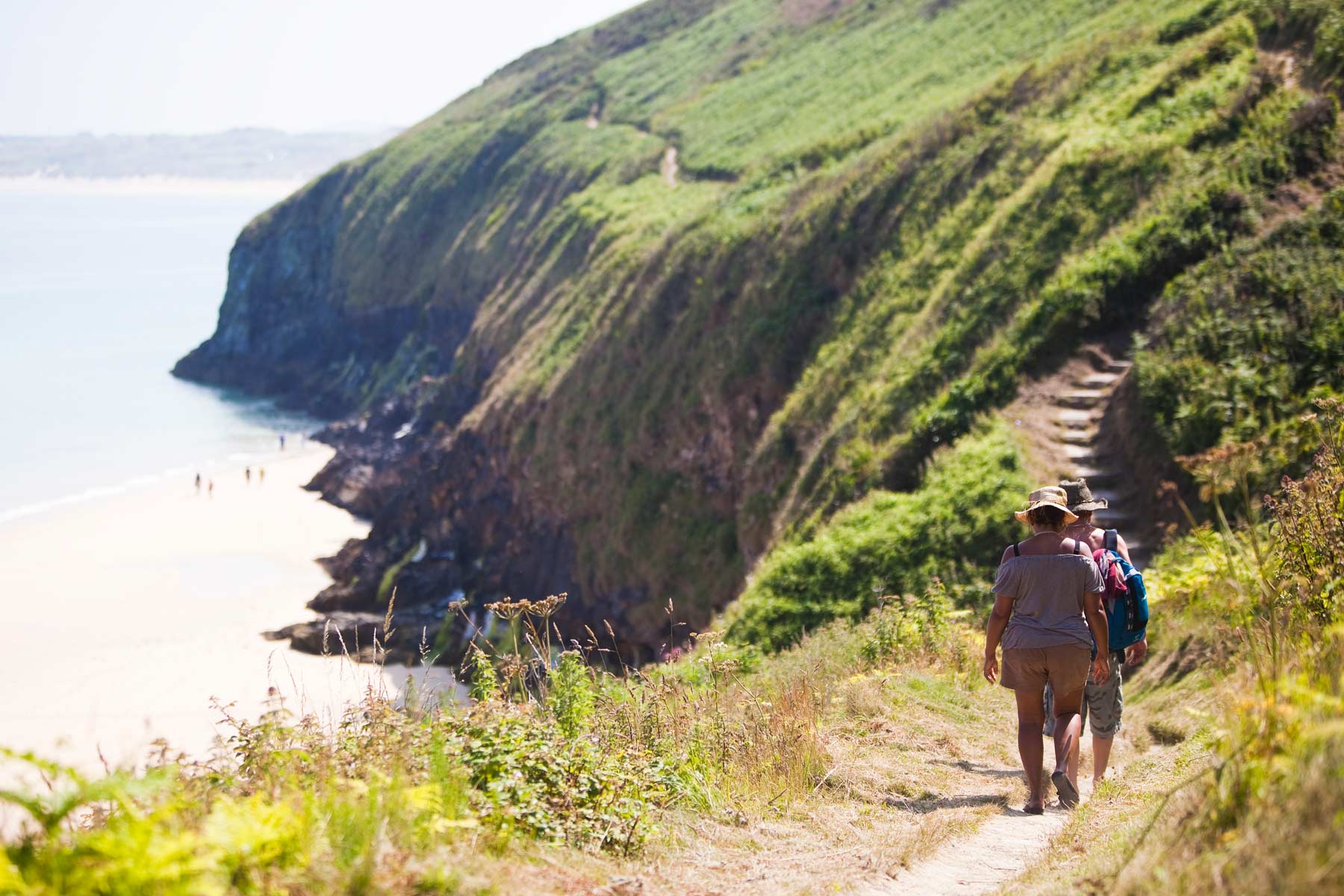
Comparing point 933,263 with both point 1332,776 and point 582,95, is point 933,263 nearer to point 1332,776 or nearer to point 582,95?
point 1332,776

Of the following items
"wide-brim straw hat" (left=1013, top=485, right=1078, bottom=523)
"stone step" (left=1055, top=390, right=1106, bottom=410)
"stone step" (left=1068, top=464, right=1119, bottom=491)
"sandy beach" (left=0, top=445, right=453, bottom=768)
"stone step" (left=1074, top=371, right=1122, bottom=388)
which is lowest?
"sandy beach" (left=0, top=445, right=453, bottom=768)

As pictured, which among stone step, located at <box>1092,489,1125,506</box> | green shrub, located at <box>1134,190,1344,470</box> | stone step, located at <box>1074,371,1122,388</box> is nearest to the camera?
green shrub, located at <box>1134,190,1344,470</box>

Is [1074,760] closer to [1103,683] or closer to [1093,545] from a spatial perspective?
[1103,683]

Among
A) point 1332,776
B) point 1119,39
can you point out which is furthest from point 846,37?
point 1332,776

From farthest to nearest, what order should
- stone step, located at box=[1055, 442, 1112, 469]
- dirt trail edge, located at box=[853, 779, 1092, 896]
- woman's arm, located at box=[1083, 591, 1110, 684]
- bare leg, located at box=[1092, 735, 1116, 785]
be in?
1. stone step, located at box=[1055, 442, 1112, 469]
2. bare leg, located at box=[1092, 735, 1116, 785]
3. woman's arm, located at box=[1083, 591, 1110, 684]
4. dirt trail edge, located at box=[853, 779, 1092, 896]

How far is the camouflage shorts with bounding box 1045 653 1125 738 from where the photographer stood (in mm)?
6219

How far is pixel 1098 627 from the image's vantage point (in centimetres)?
582

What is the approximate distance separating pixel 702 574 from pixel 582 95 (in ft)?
210

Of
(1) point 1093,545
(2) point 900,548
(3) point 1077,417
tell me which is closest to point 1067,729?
(1) point 1093,545

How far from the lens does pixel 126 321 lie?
124m

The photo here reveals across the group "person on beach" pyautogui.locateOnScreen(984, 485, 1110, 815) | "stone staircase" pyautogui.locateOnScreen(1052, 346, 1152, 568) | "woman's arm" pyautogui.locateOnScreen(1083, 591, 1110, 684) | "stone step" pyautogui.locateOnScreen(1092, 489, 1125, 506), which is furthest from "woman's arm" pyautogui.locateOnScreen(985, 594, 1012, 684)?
"stone step" pyautogui.locateOnScreen(1092, 489, 1125, 506)

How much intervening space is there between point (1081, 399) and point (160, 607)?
108 ft

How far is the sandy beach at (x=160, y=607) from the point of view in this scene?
84.4 ft

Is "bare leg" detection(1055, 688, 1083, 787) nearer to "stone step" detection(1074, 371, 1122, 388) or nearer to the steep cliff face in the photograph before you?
the steep cliff face
